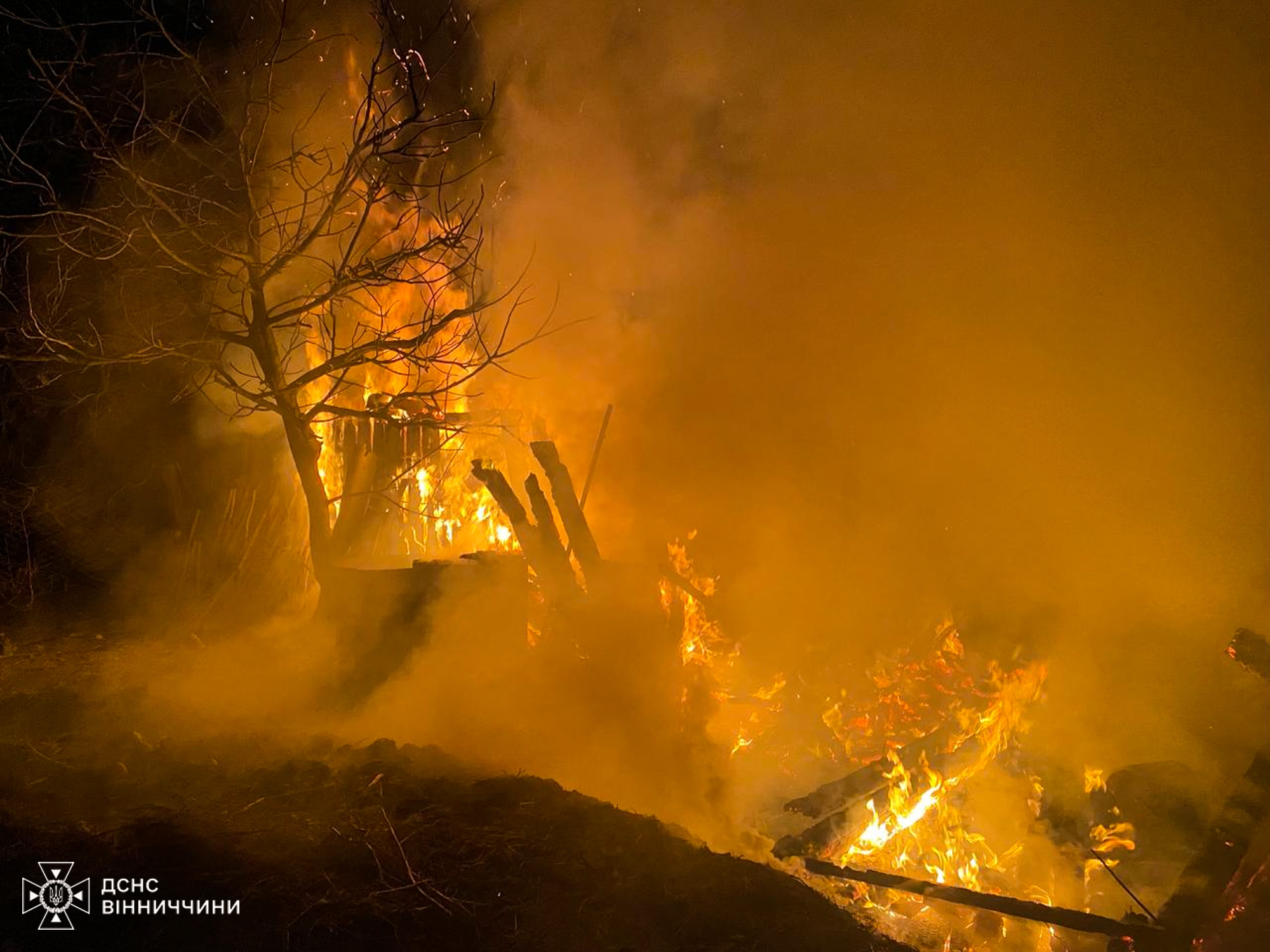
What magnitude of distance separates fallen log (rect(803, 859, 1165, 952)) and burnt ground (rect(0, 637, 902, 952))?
0.94 meters

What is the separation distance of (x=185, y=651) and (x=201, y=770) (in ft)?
10.5

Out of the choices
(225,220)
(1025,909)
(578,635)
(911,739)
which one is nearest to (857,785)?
(911,739)

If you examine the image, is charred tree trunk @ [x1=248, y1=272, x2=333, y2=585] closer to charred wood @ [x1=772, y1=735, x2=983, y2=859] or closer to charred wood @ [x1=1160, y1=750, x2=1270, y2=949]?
charred wood @ [x1=772, y1=735, x2=983, y2=859]

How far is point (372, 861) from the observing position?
3402 millimetres

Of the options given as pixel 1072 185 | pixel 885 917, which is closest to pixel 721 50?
pixel 1072 185

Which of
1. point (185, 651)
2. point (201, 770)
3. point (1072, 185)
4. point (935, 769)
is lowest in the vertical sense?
point (935, 769)

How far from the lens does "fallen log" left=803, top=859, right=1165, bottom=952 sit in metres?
4.11

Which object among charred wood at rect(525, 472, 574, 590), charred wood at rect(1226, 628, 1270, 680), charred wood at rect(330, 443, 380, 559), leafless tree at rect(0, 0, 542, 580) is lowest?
charred wood at rect(1226, 628, 1270, 680)

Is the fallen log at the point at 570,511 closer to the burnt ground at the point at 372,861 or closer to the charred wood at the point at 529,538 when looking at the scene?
the charred wood at the point at 529,538

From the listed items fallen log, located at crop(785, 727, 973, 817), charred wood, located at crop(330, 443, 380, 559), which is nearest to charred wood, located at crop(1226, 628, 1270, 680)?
fallen log, located at crop(785, 727, 973, 817)

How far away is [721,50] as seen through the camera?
12195mm

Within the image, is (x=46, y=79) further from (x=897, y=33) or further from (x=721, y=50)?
(x=897, y=33)

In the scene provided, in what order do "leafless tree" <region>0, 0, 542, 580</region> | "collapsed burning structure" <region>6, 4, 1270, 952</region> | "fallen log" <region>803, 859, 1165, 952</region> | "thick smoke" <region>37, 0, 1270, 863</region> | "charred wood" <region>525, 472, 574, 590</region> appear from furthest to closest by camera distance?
"thick smoke" <region>37, 0, 1270, 863</region> → "charred wood" <region>525, 472, 574, 590</region> → "leafless tree" <region>0, 0, 542, 580</region> → "collapsed burning structure" <region>6, 4, 1270, 952</region> → "fallen log" <region>803, 859, 1165, 952</region>

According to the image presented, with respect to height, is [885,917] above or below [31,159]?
below
